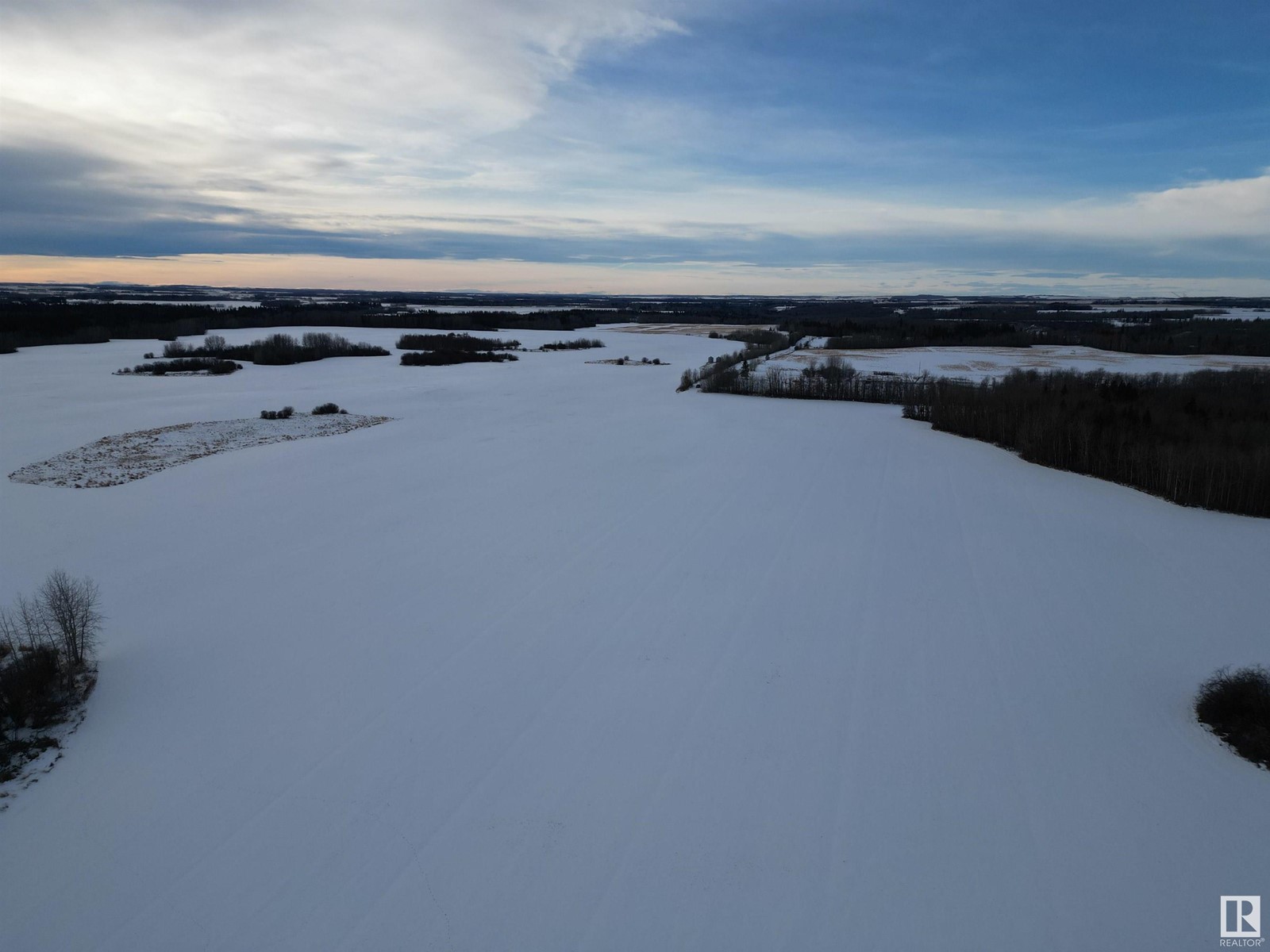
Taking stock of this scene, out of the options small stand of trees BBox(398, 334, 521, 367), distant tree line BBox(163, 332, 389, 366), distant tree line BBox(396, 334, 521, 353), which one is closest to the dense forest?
small stand of trees BBox(398, 334, 521, 367)

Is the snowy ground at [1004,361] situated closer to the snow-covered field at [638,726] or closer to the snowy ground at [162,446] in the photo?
the snowy ground at [162,446]

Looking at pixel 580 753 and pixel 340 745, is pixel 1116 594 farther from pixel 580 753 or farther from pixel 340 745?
pixel 340 745

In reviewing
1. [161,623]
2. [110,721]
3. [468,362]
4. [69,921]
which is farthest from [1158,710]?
[468,362]

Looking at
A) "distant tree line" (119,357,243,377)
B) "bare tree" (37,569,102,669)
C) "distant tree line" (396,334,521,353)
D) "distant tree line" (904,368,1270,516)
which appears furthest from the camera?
"distant tree line" (396,334,521,353)

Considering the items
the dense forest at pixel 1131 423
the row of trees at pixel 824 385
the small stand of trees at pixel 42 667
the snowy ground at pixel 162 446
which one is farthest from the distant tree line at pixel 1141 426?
the snowy ground at pixel 162 446

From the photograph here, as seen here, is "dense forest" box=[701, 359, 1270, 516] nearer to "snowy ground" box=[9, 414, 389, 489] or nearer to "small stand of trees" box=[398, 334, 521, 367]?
"snowy ground" box=[9, 414, 389, 489]

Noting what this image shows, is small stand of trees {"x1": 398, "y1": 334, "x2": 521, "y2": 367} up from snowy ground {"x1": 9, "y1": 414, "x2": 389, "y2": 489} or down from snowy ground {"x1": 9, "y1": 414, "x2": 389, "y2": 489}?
up
